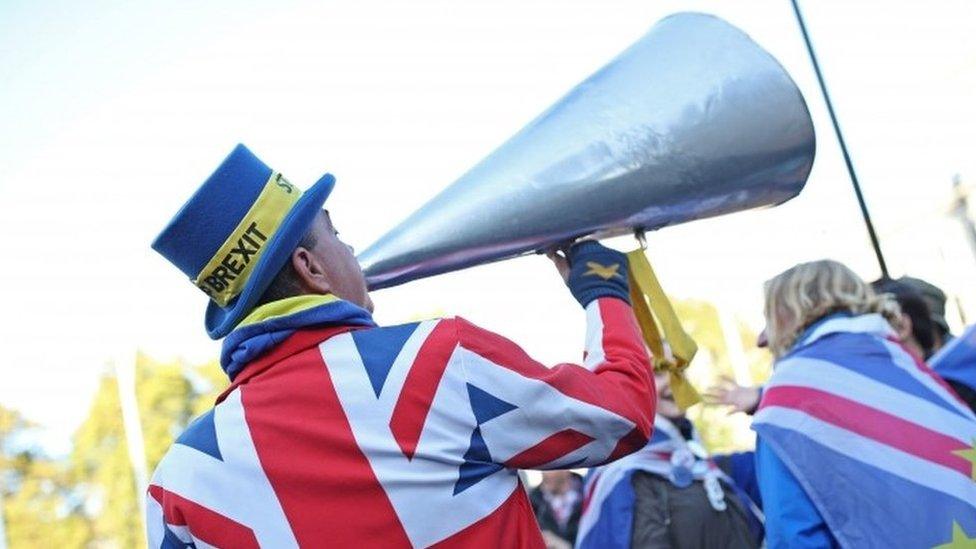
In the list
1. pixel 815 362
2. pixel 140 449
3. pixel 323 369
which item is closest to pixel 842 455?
pixel 815 362

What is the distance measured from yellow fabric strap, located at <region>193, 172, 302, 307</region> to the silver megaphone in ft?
0.97

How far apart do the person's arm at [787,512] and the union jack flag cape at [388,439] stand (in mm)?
1098

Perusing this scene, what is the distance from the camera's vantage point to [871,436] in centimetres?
290

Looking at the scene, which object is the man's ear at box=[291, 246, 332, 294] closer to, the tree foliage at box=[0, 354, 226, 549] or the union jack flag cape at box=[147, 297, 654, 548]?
the union jack flag cape at box=[147, 297, 654, 548]

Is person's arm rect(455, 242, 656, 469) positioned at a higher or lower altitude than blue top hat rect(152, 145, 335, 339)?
lower

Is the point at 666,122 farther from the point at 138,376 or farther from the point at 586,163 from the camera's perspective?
the point at 138,376

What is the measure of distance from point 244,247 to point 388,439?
1.48 ft

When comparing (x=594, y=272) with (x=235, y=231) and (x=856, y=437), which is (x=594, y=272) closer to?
(x=235, y=231)

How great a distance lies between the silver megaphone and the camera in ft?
7.54

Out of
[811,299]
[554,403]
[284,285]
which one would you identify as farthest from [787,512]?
[284,285]

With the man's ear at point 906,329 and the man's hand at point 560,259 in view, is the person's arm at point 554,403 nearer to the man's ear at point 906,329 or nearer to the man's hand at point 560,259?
the man's hand at point 560,259

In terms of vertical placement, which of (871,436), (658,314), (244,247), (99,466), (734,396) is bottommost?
(99,466)

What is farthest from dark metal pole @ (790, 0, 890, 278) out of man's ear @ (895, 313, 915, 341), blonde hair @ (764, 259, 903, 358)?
man's ear @ (895, 313, 915, 341)

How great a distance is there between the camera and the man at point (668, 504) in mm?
4227
